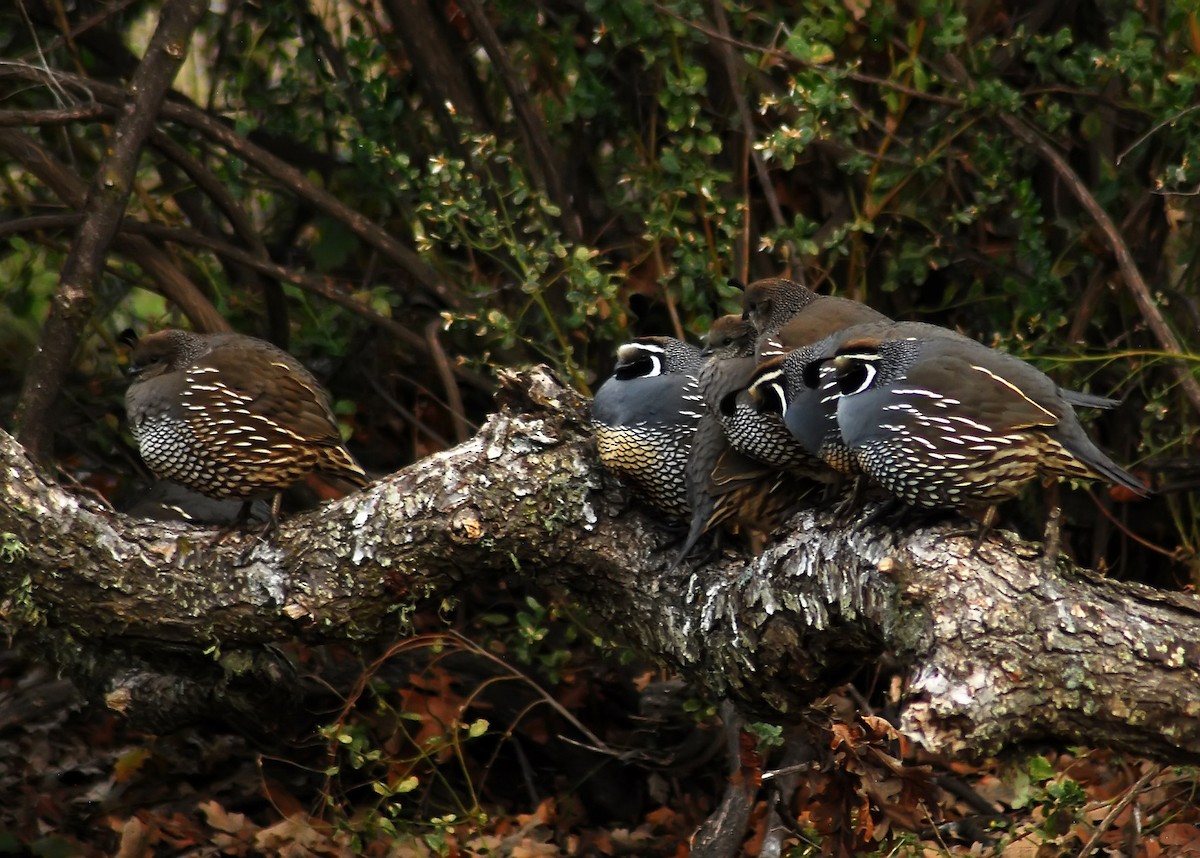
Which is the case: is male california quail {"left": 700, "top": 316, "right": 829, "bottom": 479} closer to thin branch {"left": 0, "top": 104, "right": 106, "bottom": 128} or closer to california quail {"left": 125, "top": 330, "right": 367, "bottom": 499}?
california quail {"left": 125, "top": 330, "right": 367, "bottom": 499}

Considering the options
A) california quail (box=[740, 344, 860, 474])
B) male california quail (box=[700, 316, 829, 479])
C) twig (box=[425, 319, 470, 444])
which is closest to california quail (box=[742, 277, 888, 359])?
male california quail (box=[700, 316, 829, 479])

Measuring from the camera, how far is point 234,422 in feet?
13.5

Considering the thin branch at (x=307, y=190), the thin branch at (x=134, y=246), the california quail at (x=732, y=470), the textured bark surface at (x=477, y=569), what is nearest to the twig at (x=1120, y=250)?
the california quail at (x=732, y=470)

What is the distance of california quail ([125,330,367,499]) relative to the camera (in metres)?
4.10

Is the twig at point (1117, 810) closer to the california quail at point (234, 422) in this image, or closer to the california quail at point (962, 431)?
the california quail at point (962, 431)

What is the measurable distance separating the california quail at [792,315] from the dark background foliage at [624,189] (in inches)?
31.9

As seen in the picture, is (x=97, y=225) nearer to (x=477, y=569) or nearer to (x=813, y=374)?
(x=477, y=569)

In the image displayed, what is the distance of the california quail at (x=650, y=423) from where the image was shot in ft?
12.3

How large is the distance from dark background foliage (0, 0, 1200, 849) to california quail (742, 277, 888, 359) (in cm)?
81

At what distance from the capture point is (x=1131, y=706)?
2877 millimetres

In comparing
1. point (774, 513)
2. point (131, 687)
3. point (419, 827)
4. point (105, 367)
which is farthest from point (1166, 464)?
point (105, 367)

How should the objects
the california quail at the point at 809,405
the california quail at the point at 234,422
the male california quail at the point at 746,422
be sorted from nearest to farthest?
the california quail at the point at 809,405 < the male california quail at the point at 746,422 < the california quail at the point at 234,422

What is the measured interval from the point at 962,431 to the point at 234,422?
6.58ft

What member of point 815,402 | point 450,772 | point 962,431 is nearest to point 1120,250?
point 815,402
